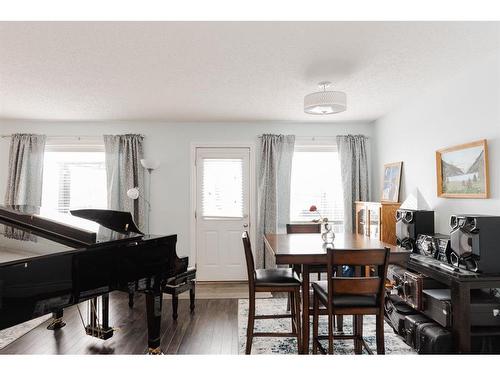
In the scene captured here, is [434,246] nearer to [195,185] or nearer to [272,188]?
[272,188]

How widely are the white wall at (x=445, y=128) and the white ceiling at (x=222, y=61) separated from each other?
0.58 ft

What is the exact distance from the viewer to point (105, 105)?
13.9 feet

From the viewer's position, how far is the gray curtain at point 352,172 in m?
5.16

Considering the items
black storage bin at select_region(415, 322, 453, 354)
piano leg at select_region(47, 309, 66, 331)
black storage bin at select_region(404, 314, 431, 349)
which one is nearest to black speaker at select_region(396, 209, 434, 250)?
black storage bin at select_region(404, 314, 431, 349)

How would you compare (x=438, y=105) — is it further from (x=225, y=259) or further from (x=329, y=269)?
(x=225, y=259)

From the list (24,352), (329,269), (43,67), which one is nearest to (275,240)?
(329,269)

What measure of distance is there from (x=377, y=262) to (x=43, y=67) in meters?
3.21

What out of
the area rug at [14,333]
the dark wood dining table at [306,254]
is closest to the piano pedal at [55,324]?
the area rug at [14,333]

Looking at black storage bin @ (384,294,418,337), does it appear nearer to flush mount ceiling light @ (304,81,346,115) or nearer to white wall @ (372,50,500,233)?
white wall @ (372,50,500,233)

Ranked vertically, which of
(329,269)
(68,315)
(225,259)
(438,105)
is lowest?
(68,315)

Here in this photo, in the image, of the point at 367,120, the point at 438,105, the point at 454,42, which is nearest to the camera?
the point at 454,42

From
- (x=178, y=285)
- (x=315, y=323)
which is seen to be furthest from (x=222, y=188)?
(x=315, y=323)

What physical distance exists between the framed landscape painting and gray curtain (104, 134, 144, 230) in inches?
157

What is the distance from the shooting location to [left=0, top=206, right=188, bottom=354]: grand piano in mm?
1932
